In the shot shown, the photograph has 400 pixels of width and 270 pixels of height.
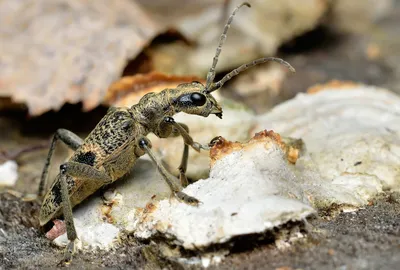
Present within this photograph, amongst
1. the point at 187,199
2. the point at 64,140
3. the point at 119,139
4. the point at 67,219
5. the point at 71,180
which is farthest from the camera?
the point at 64,140

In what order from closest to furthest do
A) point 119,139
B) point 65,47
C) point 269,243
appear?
point 269,243 < point 119,139 < point 65,47

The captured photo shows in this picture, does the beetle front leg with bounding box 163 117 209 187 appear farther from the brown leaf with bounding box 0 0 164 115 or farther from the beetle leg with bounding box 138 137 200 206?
the brown leaf with bounding box 0 0 164 115

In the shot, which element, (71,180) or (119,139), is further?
(119,139)

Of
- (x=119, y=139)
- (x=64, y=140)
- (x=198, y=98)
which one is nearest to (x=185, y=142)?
(x=198, y=98)

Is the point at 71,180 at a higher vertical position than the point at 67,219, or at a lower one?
higher

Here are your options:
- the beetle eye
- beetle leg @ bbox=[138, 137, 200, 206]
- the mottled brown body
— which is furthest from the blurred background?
beetle leg @ bbox=[138, 137, 200, 206]

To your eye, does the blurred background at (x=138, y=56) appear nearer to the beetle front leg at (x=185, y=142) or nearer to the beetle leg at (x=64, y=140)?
the beetle leg at (x=64, y=140)

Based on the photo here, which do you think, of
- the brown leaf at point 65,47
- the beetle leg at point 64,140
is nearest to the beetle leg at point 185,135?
the beetle leg at point 64,140

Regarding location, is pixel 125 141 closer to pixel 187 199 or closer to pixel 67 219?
pixel 67 219
